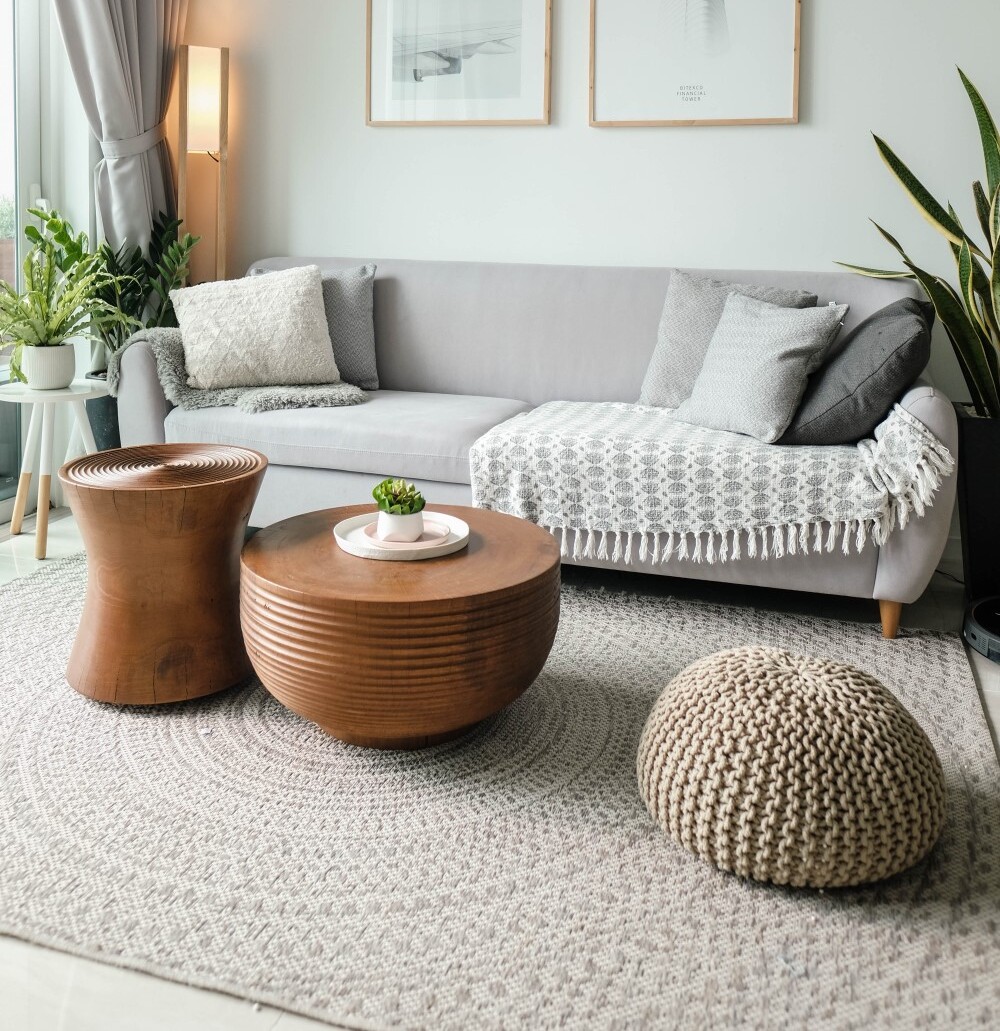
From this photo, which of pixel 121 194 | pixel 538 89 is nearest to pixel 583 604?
pixel 538 89

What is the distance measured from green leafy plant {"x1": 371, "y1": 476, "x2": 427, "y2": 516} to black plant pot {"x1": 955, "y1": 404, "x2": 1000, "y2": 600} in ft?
4.96

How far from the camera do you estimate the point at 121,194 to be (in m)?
3.66

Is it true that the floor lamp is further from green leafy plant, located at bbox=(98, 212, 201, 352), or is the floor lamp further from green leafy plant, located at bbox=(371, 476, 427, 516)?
green leafy plant, located at bbox=(371, 476, 427, 516)

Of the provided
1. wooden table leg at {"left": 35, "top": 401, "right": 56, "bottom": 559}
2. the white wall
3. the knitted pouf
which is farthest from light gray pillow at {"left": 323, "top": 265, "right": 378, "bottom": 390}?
the knitted pouf

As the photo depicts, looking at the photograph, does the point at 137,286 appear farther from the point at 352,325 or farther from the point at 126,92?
the point at 352,325

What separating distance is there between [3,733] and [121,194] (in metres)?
2.25

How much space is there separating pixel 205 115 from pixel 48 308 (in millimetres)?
1119

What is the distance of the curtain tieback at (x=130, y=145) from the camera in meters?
3.63

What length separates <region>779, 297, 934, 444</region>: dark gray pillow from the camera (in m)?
2.59

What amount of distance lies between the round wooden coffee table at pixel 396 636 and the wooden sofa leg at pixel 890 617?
1061mm

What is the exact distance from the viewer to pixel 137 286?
3656 mm

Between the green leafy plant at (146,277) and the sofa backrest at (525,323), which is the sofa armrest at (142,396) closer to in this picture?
the green leafy plant at (146,277)

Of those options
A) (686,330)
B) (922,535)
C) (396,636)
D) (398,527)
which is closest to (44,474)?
(398,527)

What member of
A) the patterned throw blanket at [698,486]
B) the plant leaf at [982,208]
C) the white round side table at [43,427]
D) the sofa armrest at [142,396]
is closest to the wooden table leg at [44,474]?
the white round side table at [43,427]
